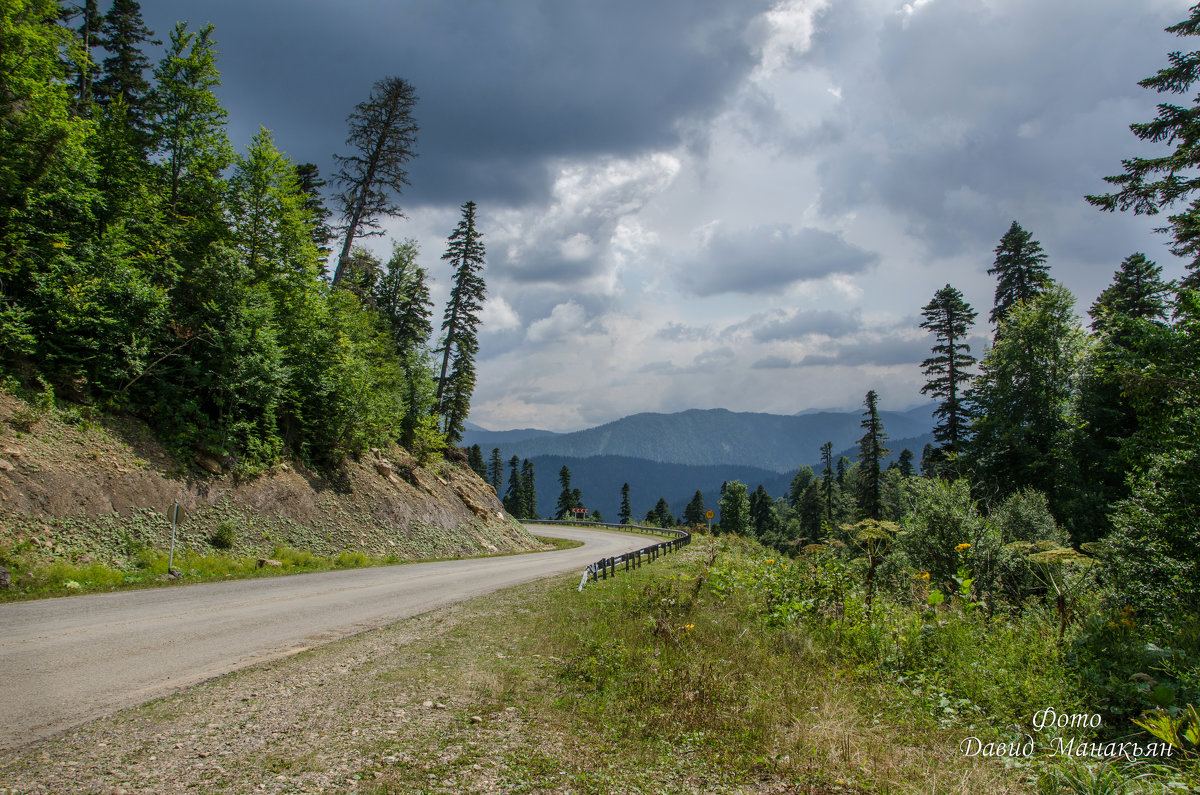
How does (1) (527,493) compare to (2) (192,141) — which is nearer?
(2) (192,141)

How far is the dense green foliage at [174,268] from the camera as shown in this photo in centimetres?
1435

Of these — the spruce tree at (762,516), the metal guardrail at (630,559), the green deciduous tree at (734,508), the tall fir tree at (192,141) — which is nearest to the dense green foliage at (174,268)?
the tall fir tree at (192,141)

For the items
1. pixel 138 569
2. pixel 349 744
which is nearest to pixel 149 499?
pixel 138 569

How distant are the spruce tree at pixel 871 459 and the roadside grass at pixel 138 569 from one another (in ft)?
126

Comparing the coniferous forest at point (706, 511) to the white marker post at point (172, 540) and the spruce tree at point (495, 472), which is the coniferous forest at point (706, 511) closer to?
the white marker post at point (172, 540)

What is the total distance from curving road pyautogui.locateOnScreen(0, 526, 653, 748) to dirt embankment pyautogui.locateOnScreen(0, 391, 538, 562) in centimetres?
304

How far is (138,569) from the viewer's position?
41.0 feet

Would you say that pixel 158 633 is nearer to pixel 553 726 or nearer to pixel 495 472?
pixel 553 726

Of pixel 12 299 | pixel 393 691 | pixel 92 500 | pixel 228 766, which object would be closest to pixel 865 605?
pixel 393 691

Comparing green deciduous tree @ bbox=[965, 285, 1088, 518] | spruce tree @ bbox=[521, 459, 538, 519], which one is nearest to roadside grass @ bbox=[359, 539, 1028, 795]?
green deciduous tree @ bbox=[965, 285, 1088, 518]

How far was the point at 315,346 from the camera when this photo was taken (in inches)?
878

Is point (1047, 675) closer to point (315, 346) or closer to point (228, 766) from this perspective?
point (228, 766)

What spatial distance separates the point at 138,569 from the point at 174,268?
34.7 feet

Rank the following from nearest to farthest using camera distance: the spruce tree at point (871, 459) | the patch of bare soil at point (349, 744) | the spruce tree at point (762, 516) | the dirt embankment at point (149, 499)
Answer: the patch of bare soil at point (349, 744)
the dirt embankment at point (149, 499)
the spruce tree at point (871, 459)
the spruce tree at point (762, 516)
